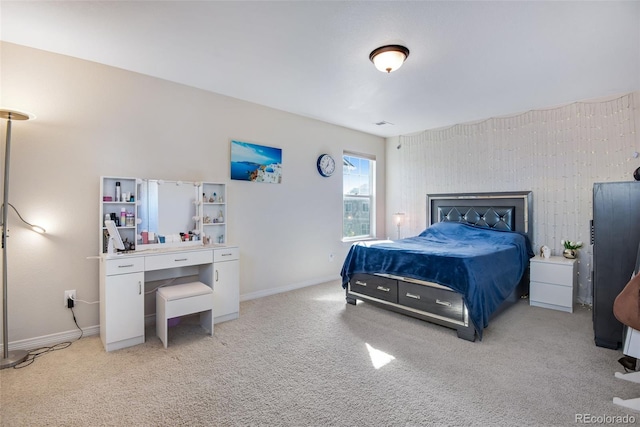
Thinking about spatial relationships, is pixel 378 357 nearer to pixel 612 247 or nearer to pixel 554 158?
pixel 612 247

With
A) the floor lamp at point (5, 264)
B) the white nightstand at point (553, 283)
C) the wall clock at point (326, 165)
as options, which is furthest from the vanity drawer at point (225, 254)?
the white nightstand at point (553, 283)

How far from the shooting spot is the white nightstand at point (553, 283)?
3.44m

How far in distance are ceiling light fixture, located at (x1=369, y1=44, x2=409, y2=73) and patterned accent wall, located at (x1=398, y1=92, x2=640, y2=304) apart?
2673 millimetres

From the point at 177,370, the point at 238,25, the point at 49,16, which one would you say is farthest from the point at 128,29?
the point at 177,370

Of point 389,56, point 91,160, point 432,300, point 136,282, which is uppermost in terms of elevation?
point 389,56

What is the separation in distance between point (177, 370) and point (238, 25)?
8.74 ft

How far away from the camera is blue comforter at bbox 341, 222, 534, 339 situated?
2723mm

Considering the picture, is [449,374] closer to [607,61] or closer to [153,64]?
[607,61]

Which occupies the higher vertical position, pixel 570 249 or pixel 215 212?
pixel 215 212

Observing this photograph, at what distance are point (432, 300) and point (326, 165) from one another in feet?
8.66

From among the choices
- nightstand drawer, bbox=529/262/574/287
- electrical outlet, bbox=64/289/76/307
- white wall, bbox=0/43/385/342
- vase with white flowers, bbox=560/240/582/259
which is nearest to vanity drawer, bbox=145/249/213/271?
white wall, bbox=0/43/385/342

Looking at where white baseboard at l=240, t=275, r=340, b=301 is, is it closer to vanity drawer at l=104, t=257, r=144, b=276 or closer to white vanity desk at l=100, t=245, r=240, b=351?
white vanity desk at l=100, t=245, r=240, b=351

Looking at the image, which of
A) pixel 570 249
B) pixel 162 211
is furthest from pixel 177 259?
pixel 570 249

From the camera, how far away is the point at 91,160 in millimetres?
2820
